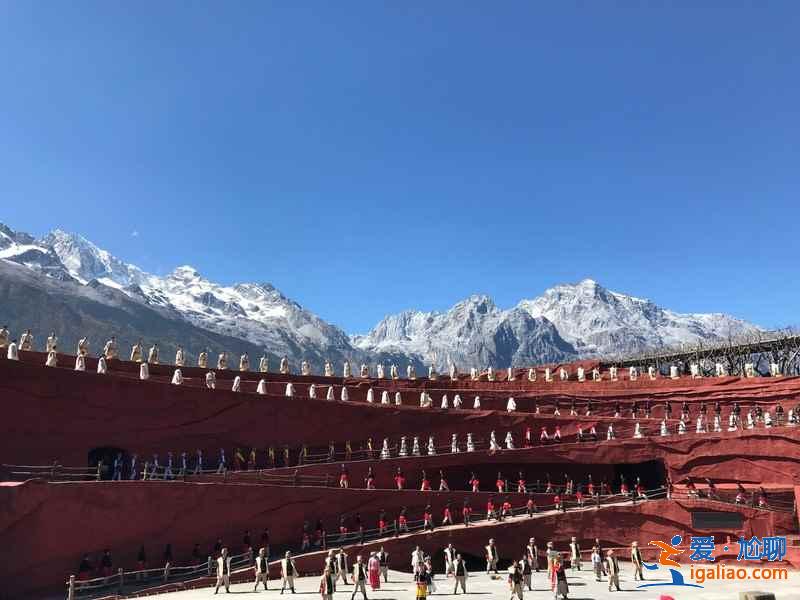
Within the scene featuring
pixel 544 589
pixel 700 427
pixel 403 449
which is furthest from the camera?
pixel 700 427

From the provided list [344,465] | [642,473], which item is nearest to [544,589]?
[344,465]

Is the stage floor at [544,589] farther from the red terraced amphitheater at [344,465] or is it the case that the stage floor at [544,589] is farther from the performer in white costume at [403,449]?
the performer in white costume at [403,449]

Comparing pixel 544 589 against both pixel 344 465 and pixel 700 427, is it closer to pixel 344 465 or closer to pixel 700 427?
pixel 344 465

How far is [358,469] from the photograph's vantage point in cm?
2994

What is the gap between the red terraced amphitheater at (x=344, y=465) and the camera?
2291 centimetres

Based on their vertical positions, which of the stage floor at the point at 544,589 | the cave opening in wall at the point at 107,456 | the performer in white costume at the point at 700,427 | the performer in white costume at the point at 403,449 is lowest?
the stage floor at the point at 544,589

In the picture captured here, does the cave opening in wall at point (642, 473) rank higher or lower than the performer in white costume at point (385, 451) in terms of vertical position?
lower

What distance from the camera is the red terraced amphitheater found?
22906 mm

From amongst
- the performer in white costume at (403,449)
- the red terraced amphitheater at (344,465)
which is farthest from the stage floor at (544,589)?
the performer in white costume at (403,449)

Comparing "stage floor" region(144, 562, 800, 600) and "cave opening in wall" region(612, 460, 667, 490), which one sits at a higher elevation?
"cave opening in wall" region(612, 460, 667, 490)

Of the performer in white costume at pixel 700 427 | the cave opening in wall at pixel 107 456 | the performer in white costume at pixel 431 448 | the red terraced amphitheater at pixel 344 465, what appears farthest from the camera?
the performer in white costume at pixel 700 427

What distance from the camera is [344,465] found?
96.9 ft

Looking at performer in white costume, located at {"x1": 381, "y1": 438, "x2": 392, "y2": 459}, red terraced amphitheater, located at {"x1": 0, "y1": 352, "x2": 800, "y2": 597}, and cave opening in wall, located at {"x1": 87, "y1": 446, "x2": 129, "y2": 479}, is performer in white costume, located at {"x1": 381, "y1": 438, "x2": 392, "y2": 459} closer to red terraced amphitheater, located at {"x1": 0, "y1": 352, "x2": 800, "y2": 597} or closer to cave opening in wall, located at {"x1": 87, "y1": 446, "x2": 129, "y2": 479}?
red terraced amphitheater, located at {"x1": 0, "y1": 352, "x2": 800, "y2": 597}

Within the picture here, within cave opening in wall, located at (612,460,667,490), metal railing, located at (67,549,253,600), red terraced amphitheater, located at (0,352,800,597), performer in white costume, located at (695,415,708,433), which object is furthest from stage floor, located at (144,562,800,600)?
performer in white costume, located at (695,415,708,433)
